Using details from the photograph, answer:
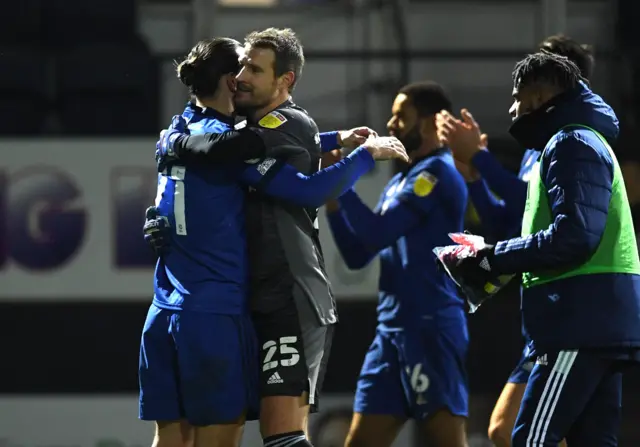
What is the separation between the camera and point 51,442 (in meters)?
8.82

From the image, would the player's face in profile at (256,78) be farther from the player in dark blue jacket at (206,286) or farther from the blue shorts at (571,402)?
the blue shorts at (571,402)

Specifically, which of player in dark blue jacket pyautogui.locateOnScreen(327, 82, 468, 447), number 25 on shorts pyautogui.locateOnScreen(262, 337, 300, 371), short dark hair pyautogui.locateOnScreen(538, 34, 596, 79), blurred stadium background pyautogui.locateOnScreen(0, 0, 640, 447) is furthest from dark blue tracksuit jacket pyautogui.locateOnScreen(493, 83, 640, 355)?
blurred stadium background pyautogui.locateOnScreen(0, 0, 640, 447)

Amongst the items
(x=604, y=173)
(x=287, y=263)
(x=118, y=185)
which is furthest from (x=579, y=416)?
(x=118, y=185)

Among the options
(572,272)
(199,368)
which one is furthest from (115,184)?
(572,272)

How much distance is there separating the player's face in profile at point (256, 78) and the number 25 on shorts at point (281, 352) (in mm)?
867

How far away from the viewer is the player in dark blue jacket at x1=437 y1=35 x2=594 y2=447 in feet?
19.3

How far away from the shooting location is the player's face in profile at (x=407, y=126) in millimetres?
6395

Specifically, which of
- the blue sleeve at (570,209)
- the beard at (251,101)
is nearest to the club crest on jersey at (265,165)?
the beard at (251,101)

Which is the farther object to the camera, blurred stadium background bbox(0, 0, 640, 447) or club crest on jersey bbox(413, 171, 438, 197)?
blurred stadium background bbox(0, 0, 640, 447)

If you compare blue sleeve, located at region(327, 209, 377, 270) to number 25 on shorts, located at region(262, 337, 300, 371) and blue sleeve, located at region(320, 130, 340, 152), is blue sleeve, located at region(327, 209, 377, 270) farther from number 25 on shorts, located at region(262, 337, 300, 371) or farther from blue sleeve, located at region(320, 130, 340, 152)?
number 25 on shorts, located at region(262, 337, 300, 371)

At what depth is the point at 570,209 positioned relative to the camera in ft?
14.5

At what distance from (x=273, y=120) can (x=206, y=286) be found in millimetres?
635

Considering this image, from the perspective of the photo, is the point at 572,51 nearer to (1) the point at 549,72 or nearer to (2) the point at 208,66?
(1) the point at 549,72

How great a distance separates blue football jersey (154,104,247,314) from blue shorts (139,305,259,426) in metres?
0.06
